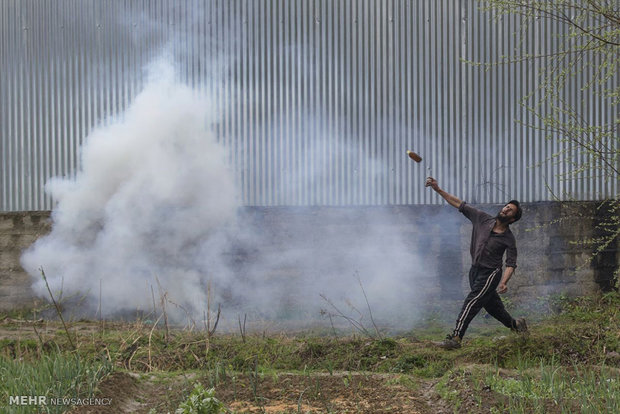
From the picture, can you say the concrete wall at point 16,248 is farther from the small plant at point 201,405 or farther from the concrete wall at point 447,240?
the small plant at point 201,405

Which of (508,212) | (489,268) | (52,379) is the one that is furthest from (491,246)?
(52,379)

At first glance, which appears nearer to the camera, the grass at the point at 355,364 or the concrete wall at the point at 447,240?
the grass at the point at 355,364

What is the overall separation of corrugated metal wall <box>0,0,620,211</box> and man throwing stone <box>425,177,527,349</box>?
315 cm

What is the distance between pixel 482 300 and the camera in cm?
670

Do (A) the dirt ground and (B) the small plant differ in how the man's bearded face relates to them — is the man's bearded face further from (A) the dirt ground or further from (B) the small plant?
(B) the small plant

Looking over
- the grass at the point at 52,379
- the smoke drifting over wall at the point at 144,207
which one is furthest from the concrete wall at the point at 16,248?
the grass at the point at 52,379

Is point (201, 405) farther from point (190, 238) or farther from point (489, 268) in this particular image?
point (190, 238)

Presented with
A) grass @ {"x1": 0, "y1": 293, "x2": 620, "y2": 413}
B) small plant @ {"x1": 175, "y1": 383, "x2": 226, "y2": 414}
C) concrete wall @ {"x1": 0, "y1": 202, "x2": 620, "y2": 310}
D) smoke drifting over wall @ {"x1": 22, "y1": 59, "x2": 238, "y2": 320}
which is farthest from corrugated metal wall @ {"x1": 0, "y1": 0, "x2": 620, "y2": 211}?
small plant @ {"x1": 175, "y1": 383, "x2": 226, "y2": 414}

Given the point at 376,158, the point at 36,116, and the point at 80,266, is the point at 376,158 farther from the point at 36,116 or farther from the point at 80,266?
the point at 36,116

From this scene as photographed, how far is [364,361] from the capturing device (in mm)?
6402

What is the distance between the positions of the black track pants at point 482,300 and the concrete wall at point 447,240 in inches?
116

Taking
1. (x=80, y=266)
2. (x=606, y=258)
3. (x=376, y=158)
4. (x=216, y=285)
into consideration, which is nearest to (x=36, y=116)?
(x=80, y=266)

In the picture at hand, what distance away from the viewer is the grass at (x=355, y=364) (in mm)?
4648

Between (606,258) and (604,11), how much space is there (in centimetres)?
465
